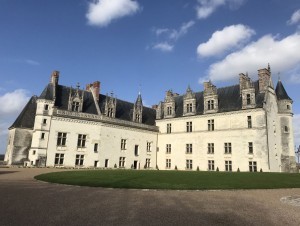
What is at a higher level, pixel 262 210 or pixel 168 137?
pixel 168 137

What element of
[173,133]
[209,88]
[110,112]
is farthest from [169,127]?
[110,112]

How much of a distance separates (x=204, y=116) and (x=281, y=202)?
86.7 ft

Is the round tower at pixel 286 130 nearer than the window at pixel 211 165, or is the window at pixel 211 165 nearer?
the round tower at pixel 286 130

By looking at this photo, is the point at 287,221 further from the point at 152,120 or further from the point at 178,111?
the point at 152,120

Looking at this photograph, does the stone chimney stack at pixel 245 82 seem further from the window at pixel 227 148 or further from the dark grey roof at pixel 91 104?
the dark grey roof at pixel 91 104

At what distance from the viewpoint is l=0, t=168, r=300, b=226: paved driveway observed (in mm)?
6793

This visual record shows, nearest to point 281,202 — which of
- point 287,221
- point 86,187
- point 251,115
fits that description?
point 287,221

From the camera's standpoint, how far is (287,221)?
287 inches

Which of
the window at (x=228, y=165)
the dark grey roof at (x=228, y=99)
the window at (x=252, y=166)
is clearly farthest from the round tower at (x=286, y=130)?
the window at (x=228, y=165)

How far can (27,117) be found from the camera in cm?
3359

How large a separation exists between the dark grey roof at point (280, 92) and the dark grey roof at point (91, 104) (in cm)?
1994

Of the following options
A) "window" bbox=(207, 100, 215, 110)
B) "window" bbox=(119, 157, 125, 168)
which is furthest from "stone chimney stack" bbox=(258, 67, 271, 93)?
"window" bbox=(119, 157, 125, 168)

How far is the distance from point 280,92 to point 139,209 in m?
33.8

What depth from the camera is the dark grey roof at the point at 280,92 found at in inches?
1361
